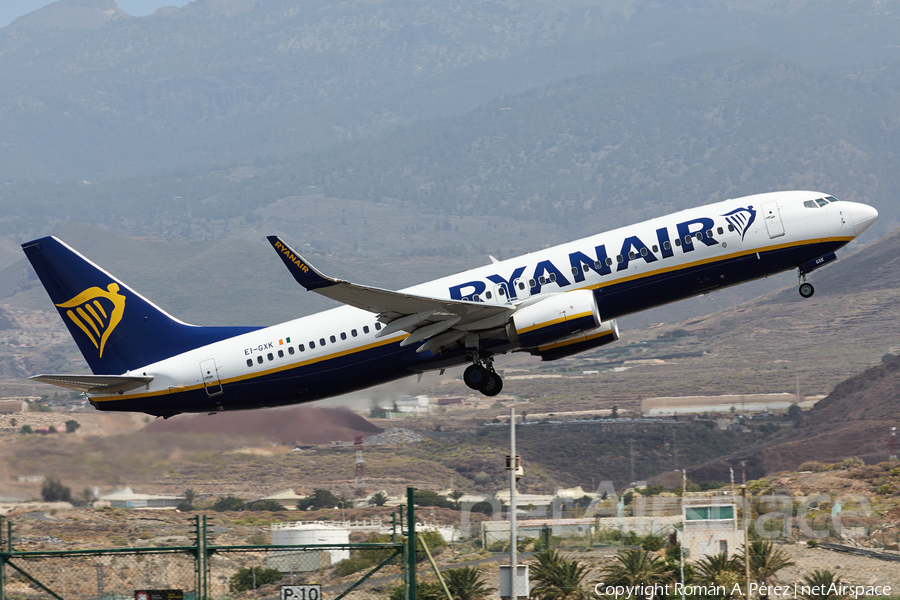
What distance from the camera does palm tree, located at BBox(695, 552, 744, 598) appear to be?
48391 mm

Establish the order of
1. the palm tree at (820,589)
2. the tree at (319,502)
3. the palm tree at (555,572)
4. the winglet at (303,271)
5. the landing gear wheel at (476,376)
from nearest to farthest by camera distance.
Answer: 1. the winglet at (303,271)
2. the landing gear wheel at (476,376)
3. the palm tree at (820,589)
4. the palm tree at (555,572)
5. the tree at (319,502)

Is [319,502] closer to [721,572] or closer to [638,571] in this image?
[638,571]

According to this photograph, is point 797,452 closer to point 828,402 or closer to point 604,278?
point 828,402

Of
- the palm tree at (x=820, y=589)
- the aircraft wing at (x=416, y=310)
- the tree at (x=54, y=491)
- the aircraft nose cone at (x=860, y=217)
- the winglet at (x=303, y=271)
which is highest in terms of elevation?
the aircraft nose cone at (x=860, y=217)

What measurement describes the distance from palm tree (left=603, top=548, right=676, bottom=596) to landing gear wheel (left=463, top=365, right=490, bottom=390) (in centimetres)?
1489

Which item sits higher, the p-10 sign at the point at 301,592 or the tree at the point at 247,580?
the p-10 sign at the point at 301,592

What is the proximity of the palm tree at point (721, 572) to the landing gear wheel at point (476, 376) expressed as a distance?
15488 millimetres

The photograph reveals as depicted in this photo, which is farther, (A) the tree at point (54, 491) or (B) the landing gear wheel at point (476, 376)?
(A) the tree at point (54, 491)

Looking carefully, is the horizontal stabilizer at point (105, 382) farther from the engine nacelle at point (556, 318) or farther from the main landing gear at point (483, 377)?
the engine nacelle at point (556, 318)

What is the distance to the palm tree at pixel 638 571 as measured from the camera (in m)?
50.6

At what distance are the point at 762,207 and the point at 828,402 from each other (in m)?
147

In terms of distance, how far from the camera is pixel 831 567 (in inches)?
2315

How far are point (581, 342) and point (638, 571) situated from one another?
15.6 m

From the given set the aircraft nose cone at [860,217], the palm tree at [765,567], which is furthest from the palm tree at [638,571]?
the aircraft nose cone at [860,217]
